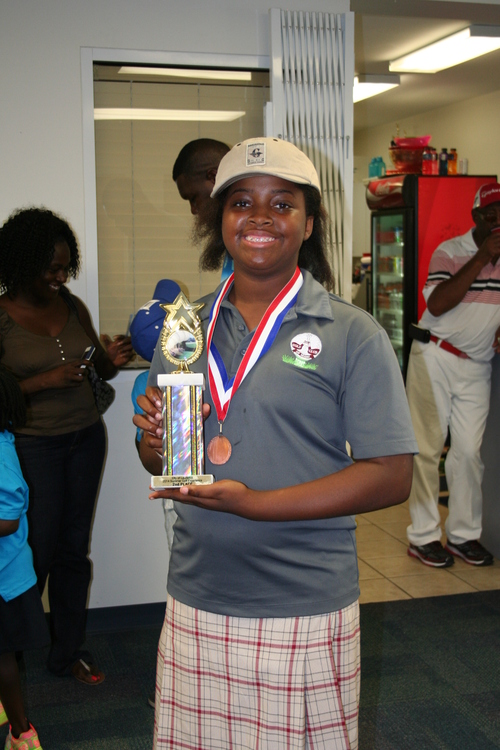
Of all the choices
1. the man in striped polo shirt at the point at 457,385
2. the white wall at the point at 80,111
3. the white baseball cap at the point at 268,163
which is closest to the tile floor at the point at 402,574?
the man in striped polo shirt at the point at 457,385

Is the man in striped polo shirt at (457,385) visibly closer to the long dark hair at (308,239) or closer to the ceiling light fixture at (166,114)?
the ceiling light fixture at (166,114)

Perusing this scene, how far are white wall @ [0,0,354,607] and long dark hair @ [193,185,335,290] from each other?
155cm

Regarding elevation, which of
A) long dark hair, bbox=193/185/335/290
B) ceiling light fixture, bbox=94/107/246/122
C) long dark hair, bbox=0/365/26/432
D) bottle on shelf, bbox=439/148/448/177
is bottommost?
long dark hair, bbox=0/365/26/432

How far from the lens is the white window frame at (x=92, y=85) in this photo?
300 cm

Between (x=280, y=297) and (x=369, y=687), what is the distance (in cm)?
194

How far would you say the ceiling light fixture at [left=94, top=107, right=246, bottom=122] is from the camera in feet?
10.1

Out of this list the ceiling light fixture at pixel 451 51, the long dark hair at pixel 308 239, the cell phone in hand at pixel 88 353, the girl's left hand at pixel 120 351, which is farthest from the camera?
the ceiling light fixture at pixel 451 51

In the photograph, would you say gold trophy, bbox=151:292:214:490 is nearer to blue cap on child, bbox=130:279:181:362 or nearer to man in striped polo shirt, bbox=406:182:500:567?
blue cap on child, bbox=130:279:181:362

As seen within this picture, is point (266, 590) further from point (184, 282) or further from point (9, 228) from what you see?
point (184, 282)

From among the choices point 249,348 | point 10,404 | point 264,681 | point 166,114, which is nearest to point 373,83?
point 166,114

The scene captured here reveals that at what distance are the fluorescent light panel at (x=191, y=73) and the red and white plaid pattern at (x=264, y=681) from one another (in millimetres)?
2470

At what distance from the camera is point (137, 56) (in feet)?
10.0

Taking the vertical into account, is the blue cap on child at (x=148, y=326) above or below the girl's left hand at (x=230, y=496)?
above

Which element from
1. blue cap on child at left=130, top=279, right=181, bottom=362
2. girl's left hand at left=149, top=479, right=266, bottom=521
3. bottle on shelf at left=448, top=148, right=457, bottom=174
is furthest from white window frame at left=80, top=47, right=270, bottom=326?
bottle on shelf at left=448, top=148, right=457, bottom=174
